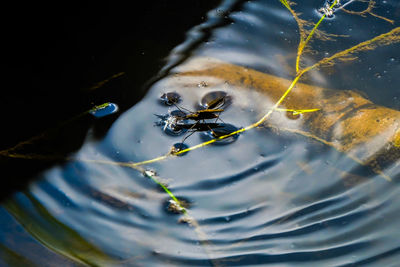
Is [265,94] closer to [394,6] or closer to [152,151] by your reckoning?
[152,151]

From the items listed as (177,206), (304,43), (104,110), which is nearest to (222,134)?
(177,206)

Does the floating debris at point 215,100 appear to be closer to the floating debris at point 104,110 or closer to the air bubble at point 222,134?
the air bubble at point 222,134

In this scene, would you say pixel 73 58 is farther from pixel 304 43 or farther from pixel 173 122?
pixel 304 43

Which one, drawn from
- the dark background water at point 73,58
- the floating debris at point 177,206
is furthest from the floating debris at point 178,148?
the dark background water at point 73,58

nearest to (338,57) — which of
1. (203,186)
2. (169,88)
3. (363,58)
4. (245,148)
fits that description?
(363,58)

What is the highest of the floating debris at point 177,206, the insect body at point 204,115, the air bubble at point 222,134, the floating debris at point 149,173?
the insect body at point 204,115

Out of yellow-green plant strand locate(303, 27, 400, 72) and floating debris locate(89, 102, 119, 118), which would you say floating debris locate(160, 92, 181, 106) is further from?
yellow-green plant strand locate(303, 27, 400, 72)

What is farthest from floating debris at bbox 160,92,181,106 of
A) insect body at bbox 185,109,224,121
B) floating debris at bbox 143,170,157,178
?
floating debris at bbox 143,170,157,178
